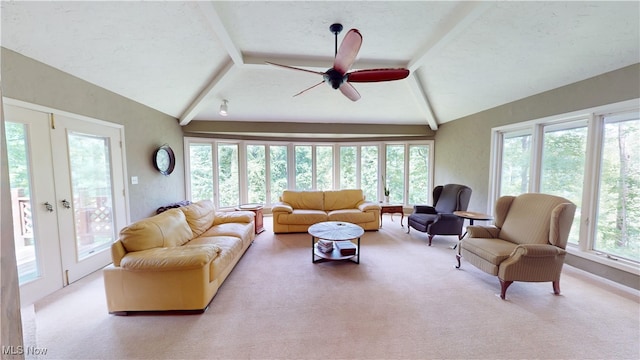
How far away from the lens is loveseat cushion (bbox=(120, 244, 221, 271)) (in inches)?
81.0

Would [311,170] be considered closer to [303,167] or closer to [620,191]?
[303,167]

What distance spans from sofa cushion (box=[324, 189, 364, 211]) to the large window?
9.61 feet

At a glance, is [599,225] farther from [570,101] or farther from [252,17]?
[252,17]

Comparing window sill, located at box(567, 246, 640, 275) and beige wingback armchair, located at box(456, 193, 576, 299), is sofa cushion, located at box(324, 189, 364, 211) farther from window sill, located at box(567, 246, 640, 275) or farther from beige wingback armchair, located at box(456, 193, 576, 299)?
window sill, located at box(567, 246, 640, 275)

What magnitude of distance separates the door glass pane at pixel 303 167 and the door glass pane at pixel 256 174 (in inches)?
33.8

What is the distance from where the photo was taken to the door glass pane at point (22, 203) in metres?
2.24

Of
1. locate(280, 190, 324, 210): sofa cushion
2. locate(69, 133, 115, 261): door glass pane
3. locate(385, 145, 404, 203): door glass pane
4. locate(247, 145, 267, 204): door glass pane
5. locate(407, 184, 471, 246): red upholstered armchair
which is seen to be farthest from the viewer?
locate(385, 145, 404, 203): door glass pane

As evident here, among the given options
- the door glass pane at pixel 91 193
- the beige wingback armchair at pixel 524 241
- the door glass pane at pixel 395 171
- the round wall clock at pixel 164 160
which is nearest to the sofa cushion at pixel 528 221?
the beige wingback armchair at pixel 524 241

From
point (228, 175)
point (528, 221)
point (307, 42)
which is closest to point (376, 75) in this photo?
point (307, 42)

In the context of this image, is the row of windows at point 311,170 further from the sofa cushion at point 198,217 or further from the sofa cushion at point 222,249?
Answer: the sofa cushion at point 222,249

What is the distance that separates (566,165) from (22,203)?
20.8 ft

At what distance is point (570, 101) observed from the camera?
3012 millimetres

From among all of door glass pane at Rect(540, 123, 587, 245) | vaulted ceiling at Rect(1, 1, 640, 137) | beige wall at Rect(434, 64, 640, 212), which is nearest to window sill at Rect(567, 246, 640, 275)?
door glass pane at Rect(540, 123, 587, 245)

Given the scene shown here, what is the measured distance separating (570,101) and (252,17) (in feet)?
13.3
